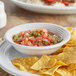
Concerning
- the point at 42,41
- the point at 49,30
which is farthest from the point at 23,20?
the point at 42,41

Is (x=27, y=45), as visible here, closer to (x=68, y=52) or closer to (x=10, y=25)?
(x=68, y=52)

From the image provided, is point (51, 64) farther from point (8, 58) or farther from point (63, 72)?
point (8, 58)

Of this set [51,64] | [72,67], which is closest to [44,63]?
[51,64]

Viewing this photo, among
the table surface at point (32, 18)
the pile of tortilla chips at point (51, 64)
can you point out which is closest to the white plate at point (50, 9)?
the table surface at point (32, 18)

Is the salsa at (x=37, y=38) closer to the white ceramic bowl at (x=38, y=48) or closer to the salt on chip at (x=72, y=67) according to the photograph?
the white ceramic bowl at (x=38, y=48)

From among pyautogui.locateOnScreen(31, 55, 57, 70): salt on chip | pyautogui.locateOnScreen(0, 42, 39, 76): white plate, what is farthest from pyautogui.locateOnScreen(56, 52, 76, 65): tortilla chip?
pyautogui.locateOnScreen(0, 42, 39, 76): white plate

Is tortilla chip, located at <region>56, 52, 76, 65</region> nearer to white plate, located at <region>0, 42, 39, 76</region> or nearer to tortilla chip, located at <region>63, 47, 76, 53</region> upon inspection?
tortilla chip, located at <region>63, 47, 76, 53</region>
